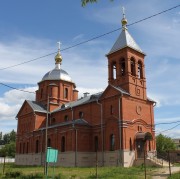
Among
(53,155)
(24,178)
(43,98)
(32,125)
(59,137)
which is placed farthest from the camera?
(43,98)

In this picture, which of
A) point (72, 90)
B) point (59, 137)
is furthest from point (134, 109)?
point (72, 90)

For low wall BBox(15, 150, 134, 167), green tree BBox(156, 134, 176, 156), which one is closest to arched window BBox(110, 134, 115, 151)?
low wall BBox(15, 150, 134, 167)

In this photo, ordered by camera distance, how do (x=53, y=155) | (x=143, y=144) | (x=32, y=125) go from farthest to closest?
(x=32, y=125) → (x=143, y=144) → (x=53, y=155)

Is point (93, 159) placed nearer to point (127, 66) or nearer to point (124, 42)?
point (127, 66)

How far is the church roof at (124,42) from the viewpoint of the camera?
3262 cm

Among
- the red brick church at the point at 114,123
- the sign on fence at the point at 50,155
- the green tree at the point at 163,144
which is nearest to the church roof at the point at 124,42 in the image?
the red brick church at the point at 114,123

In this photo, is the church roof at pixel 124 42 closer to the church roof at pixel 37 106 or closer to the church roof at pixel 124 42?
the church roof at pixel 124 42

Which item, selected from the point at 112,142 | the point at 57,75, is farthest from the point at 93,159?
the point at 57,75

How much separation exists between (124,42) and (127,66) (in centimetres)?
338

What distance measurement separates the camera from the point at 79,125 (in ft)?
105

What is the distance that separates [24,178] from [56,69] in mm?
29949

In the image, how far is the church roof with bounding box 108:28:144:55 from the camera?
32625mm

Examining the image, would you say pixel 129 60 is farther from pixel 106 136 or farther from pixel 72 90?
pixel 72 90

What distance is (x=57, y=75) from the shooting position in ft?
145
